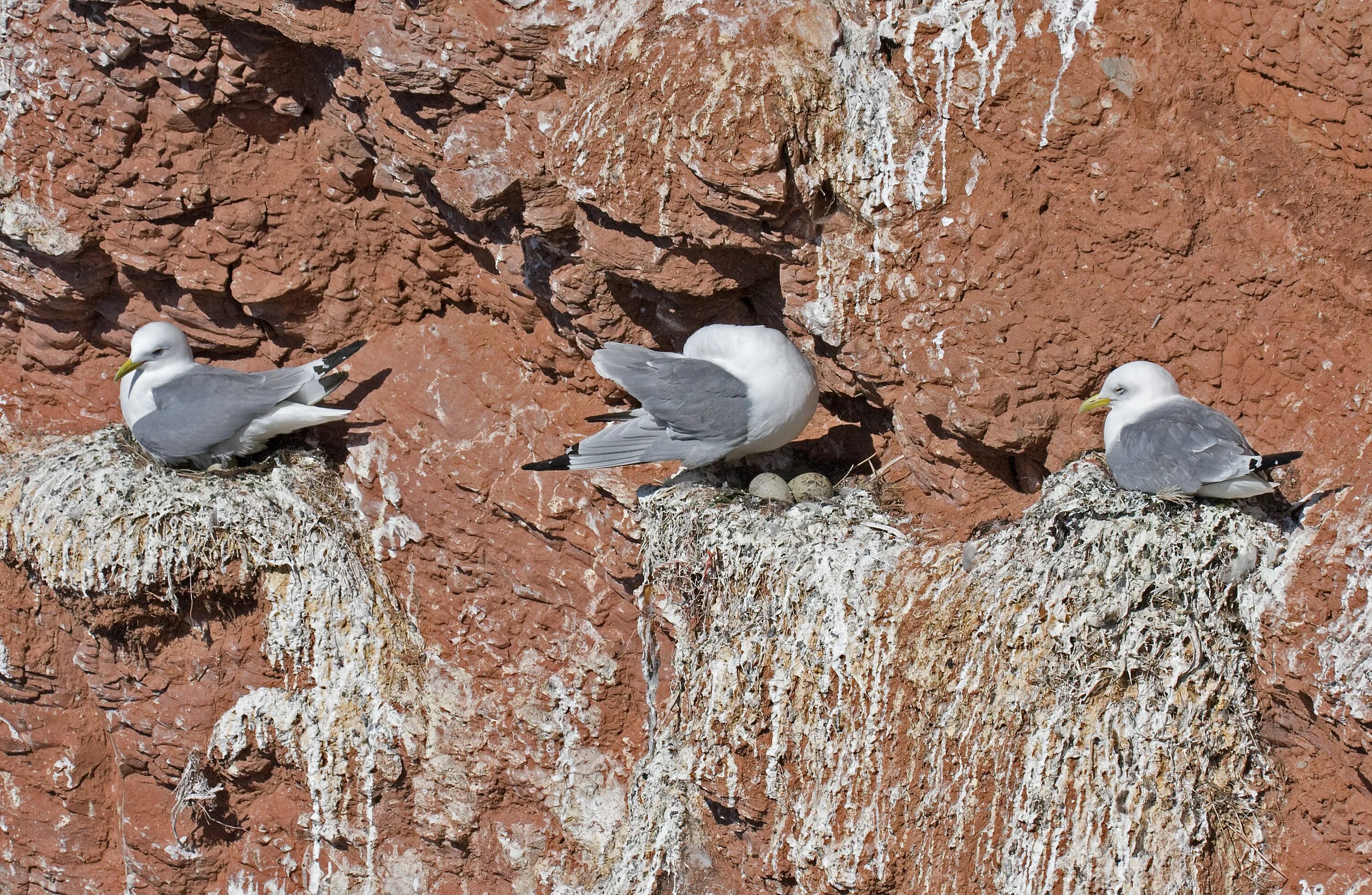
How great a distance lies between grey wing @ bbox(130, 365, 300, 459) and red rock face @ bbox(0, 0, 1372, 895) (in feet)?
1.47

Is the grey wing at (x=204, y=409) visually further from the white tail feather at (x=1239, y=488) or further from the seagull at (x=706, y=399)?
the white tail feather at (x=1239, y=488)

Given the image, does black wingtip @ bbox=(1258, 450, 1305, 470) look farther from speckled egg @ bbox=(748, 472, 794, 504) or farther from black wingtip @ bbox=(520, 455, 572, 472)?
black wingtip @ bbox=(520, 455, 572, 472)

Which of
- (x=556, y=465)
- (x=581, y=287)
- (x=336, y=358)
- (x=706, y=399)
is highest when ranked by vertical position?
(x=581, y=287)

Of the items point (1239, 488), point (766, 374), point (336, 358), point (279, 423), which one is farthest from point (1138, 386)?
point (279, 423)

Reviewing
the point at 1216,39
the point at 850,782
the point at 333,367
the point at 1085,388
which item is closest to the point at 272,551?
the point at 333,367

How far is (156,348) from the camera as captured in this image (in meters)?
5.51

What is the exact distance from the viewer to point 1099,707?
351cm

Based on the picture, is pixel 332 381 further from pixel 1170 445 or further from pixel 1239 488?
pixel 1239 488

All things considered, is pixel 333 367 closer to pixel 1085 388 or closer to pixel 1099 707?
pixel 1085 388

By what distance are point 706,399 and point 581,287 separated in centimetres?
81

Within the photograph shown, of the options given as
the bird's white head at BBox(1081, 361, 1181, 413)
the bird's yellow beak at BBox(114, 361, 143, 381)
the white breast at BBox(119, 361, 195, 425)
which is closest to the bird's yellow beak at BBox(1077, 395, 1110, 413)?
the bird's white head at BBox(1081, 361, 1181, 413)

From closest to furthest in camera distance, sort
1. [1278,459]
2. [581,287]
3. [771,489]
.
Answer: [1278,459] < [771,489] < [581,287]

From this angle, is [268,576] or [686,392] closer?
[686,392]

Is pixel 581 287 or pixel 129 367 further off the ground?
pixel 581 287
